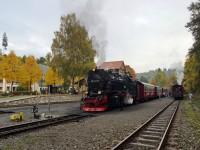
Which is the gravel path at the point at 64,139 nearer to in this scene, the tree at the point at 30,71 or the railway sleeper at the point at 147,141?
the railway sleeper at the point at 147,141

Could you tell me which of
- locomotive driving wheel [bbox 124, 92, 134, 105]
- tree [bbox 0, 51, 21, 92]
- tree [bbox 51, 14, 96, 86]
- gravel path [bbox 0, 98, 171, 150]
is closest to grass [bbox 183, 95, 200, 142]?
gravel path [bbox 0, 98, 171, 150]

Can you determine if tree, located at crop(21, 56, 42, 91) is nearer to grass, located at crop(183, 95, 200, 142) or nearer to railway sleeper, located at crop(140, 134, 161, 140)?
grass, located at crop(183, 95, 200, 142)

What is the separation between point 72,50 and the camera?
52.8m

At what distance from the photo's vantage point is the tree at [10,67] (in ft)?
199

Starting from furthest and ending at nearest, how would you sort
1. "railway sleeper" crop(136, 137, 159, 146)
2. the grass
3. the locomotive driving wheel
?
the locomotive driving wheel < the grass < "railway sleeper" crop(136, 137, 159, 146)

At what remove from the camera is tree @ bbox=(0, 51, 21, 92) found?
6062 cm

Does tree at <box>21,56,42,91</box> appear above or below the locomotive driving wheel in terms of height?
above

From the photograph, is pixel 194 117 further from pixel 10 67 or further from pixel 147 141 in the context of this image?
pixel 10 67

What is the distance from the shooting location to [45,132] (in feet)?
42.9

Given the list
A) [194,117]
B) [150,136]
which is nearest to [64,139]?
[150,136]

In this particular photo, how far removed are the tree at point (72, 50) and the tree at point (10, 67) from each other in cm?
1222

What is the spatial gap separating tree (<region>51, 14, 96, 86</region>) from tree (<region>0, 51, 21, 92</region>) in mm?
12224

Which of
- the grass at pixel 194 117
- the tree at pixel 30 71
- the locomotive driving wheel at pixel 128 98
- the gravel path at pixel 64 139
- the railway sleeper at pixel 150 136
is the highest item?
the tree at pixel 30 71

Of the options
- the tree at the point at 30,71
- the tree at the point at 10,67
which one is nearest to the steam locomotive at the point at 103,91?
the tree at the point at 10,67
